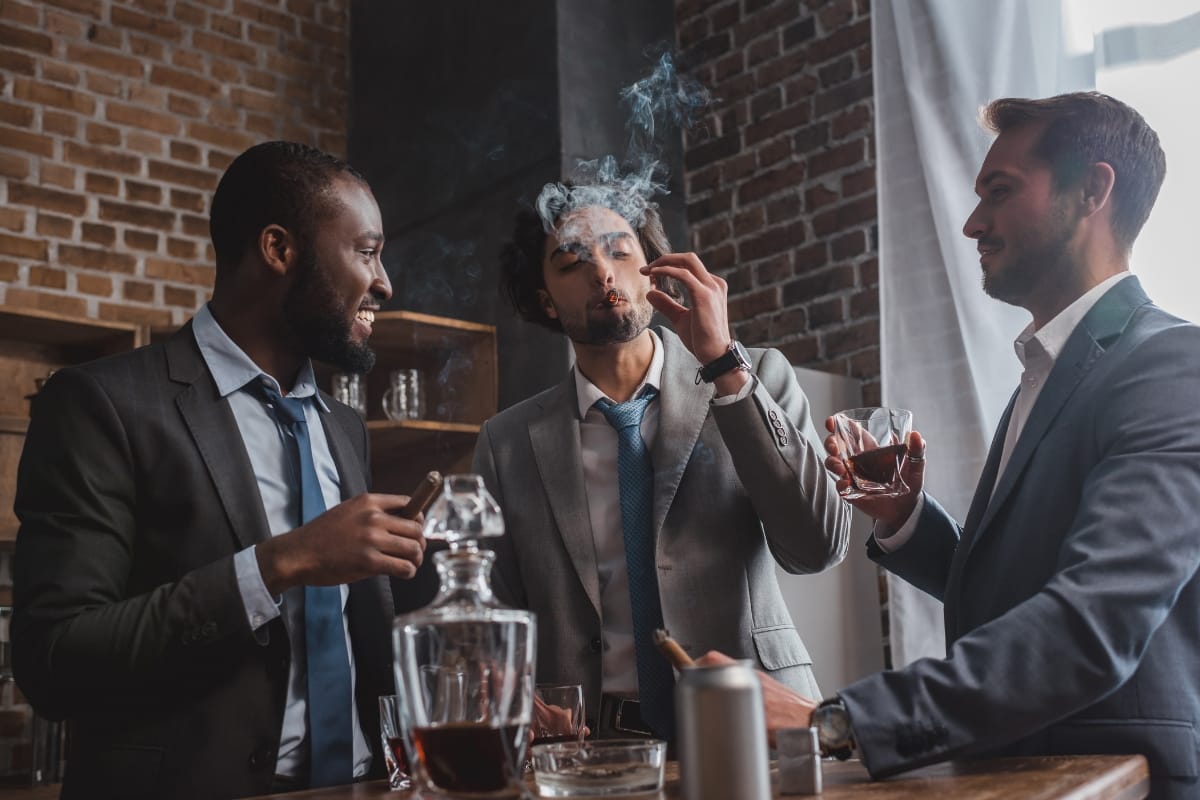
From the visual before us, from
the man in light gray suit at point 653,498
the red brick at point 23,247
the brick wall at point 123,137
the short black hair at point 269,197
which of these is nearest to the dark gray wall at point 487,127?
the brick wall at point 123,137

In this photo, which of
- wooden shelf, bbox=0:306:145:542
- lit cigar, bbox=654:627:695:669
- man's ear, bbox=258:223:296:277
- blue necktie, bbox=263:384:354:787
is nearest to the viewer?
lit cigar, bbox=654:627:695:669

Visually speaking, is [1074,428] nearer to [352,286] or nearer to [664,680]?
[664,680]

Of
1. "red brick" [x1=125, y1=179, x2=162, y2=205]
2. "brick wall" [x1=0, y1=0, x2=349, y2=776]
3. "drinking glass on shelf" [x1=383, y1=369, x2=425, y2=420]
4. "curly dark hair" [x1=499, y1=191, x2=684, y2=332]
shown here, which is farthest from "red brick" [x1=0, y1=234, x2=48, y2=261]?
"curly dark hair" [x1=499, y1=191, x2=684, y2=332]

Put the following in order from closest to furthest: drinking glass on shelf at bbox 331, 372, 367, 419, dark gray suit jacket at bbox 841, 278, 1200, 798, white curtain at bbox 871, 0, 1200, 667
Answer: dark gray suit jacket at bbox 841, 278, 1200, 798
white curtain at bbox 871, 0, 1200, 667
drinking glass on shelf at bbox 331, 372, 367, 419

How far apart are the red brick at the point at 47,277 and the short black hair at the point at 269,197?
1.89 metres

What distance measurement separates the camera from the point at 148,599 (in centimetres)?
145

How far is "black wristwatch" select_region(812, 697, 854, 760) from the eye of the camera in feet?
4.01

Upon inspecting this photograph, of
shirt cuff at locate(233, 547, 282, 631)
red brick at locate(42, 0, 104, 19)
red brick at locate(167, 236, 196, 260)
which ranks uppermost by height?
red brick at locate(42, 0, 104, 19)

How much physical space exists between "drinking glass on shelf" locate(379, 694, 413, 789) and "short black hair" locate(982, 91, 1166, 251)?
1.20 meters

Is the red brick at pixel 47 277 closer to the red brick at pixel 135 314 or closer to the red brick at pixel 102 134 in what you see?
the red brick at pixel 135 314

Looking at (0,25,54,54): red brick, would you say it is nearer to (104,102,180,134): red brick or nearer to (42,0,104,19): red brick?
(42,0,104,19): red brick

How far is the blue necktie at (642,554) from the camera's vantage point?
1.83 m

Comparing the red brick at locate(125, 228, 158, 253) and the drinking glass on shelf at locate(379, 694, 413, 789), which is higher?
the red brick at locate(125, 228, 158, 253)

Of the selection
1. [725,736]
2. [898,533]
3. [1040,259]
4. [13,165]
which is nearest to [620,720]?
[898,533]
